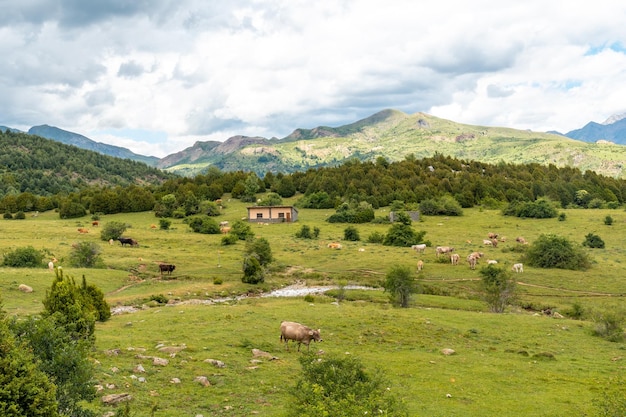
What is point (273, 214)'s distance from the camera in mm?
98500

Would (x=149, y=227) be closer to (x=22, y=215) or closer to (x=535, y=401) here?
(x=22, y=215)

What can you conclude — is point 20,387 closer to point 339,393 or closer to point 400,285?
point 339,393

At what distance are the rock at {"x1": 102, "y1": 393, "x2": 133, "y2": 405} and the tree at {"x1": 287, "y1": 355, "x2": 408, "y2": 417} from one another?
543 centimetres

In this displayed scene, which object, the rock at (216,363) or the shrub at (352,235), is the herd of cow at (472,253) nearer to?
the shrub at (352,235)

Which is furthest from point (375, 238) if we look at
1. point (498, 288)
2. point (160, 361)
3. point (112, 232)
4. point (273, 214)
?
point (160, 361)

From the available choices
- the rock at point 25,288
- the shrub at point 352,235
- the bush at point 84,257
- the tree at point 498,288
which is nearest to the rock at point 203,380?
the rock at point 25,288

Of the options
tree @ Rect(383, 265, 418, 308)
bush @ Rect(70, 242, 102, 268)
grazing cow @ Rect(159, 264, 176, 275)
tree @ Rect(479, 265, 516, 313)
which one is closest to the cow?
tree @ Rect(383, 265, 418, 308)

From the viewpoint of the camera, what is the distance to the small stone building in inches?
3846

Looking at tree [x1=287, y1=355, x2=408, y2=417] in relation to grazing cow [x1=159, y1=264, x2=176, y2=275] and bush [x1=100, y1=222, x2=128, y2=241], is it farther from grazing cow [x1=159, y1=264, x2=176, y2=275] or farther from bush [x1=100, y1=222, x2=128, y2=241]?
bush [x1=100, y1=222, x2=128, y2=241]

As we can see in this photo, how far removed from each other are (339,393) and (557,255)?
50579 mm

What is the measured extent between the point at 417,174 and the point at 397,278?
114251 millimetres

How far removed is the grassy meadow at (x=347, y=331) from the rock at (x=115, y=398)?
456mm

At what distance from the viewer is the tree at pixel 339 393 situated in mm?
10398

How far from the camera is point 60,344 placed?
10.9 meters
